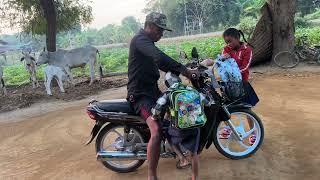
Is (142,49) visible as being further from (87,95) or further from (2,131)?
(87,95)

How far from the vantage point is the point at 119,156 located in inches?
203

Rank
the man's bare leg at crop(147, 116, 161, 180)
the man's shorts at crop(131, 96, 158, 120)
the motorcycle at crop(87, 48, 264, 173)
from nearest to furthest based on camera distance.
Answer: the man's bare leg at crop(147, 116, 161, 180), the man's shorts at crop(131, 96, 158, 120), the motorcycle at crop(87, 48, 264, 173)

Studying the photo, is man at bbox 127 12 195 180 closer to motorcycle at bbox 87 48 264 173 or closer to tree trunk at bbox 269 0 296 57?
motorcycle at bbox 87 48 264 173

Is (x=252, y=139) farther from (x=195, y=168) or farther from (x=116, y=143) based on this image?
(x=116, y=143)

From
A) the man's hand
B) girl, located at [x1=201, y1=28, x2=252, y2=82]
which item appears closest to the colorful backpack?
the man's hand

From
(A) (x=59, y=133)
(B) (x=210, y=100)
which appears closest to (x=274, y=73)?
(A) (x=59, y=133)

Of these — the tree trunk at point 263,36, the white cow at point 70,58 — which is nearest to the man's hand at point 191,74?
the white cow at point 70,58

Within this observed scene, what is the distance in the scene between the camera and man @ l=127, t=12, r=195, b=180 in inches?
174

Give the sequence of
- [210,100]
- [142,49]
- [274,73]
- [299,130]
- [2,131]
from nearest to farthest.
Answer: [142,49], [210,100], [299,130], [2,131], [274,73]

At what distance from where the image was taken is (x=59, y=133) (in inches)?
306

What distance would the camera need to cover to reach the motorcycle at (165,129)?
A: 16.2ft

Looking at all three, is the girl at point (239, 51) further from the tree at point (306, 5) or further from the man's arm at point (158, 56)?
the tree at point (306, 5)

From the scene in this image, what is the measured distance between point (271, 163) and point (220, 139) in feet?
2.34

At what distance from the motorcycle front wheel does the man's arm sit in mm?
1090
